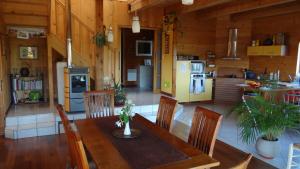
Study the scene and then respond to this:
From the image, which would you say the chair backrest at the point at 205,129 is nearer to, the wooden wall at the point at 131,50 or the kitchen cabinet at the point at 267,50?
the kitchen cabinet at the point at 267,50

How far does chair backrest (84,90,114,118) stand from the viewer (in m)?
2.93

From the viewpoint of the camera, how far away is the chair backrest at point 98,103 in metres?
2.93

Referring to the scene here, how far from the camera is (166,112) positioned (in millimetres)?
2611

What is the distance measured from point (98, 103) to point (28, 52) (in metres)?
3.80

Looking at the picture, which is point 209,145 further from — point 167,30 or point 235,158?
point 167,30

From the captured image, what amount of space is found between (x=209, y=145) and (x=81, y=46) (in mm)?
4910

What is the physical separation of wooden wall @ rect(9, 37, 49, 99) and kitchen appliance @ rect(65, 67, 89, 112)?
1766 millimetres

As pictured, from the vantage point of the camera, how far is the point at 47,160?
322 cm

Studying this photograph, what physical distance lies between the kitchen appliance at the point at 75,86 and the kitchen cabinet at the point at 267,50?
14.2 ft

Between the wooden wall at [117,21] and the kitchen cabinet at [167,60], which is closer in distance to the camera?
the wooden wall at [117,21]

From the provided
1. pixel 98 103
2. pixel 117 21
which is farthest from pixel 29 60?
pixel 98 103

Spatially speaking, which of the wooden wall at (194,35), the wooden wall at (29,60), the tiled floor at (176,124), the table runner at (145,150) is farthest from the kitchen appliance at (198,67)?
the table runner at (145,150)

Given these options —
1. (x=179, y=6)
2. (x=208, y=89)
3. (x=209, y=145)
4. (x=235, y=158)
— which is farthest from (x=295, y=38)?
(x=209, y=145)

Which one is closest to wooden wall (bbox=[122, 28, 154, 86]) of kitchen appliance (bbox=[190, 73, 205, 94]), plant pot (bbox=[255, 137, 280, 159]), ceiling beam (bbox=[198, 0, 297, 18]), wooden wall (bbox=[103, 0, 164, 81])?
wooden wall (bbox=[103, 0, 164, 81])
